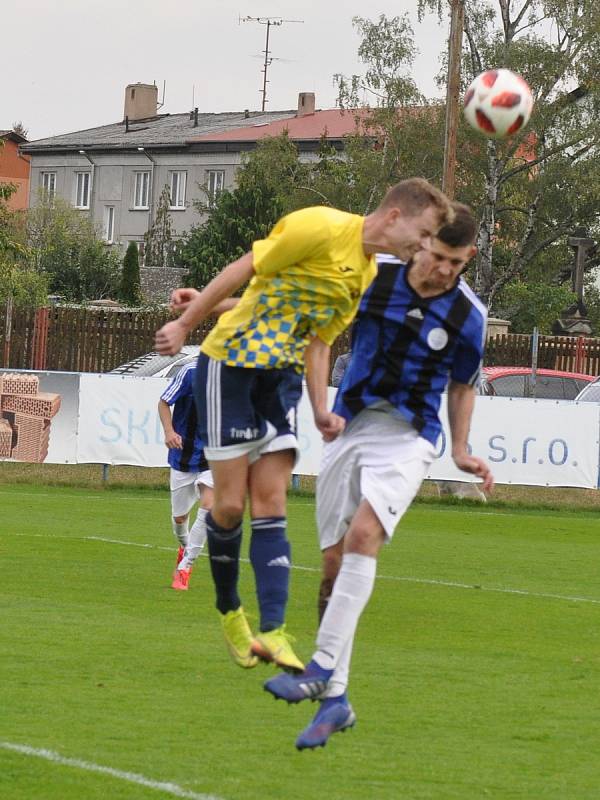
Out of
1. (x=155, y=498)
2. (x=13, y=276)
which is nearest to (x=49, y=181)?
(x=13, y=276)

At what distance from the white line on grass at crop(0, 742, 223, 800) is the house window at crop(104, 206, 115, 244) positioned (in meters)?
69.5

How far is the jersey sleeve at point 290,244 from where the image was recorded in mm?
6730

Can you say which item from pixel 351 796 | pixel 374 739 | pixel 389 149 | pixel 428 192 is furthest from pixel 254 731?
pixel 389 149

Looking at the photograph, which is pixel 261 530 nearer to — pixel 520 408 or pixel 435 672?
pixel 435 672

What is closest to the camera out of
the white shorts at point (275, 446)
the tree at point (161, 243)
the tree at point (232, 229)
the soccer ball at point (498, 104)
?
the white shorts at point (275, 446)

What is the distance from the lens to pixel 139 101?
83.8m

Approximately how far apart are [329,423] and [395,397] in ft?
1.48

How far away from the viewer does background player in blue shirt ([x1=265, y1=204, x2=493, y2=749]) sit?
692 cm

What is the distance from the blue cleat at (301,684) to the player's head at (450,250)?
5.97 feet

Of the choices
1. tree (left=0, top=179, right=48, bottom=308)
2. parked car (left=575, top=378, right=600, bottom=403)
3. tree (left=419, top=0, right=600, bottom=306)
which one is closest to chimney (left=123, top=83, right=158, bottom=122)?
tree (left=0, top=179, right=48, bottom=308)

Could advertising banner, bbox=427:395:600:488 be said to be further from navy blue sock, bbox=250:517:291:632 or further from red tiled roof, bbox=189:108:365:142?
red tiled roof, bbox=189:108:365:142

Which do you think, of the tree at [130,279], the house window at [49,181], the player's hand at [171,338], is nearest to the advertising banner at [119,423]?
the player's hand at [171,338]

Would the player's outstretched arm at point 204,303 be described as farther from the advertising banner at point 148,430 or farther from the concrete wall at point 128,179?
the concrete wall at point 128,179

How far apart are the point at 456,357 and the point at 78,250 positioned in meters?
57.8
